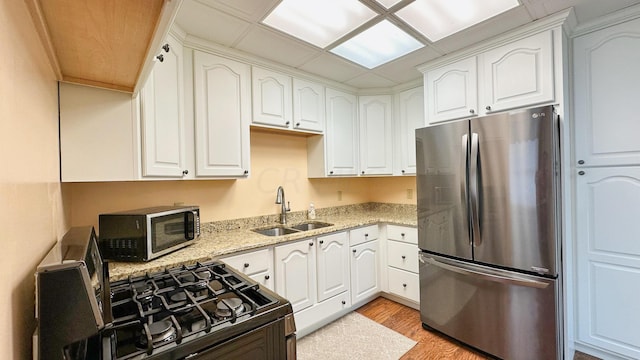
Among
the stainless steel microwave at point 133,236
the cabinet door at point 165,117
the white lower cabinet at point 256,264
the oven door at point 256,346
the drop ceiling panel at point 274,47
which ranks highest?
the drop ceiling panel at point 274,47

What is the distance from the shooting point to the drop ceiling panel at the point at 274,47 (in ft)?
6.14

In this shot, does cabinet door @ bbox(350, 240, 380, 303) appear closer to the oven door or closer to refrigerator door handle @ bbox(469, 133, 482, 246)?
refrigerator door handle @ bbox(469, 133, 482, 246)

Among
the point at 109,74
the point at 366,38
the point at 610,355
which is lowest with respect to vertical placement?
the point at 610,355

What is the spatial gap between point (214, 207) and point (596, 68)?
3.07 m

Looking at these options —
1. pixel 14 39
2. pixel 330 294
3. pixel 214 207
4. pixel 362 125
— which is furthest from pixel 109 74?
pixel 362 125

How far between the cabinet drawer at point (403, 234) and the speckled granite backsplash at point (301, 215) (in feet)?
1.71

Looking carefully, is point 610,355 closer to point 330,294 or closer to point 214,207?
point 330,294

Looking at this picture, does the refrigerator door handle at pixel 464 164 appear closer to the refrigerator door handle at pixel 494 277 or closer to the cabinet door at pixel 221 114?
the refrigerator door handle at pixel 494 277

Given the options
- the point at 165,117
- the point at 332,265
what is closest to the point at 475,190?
the point at 332,265

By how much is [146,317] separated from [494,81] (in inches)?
98.5

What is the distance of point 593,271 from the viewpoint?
1.86 metres

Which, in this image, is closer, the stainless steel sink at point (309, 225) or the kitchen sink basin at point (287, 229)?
the kitchen sink basin at point (287, 229)

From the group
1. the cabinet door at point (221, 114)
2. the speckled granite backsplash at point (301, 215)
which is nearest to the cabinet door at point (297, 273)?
the speckled granite backsplash at point (301, 215)

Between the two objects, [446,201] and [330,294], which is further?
[330,294]
